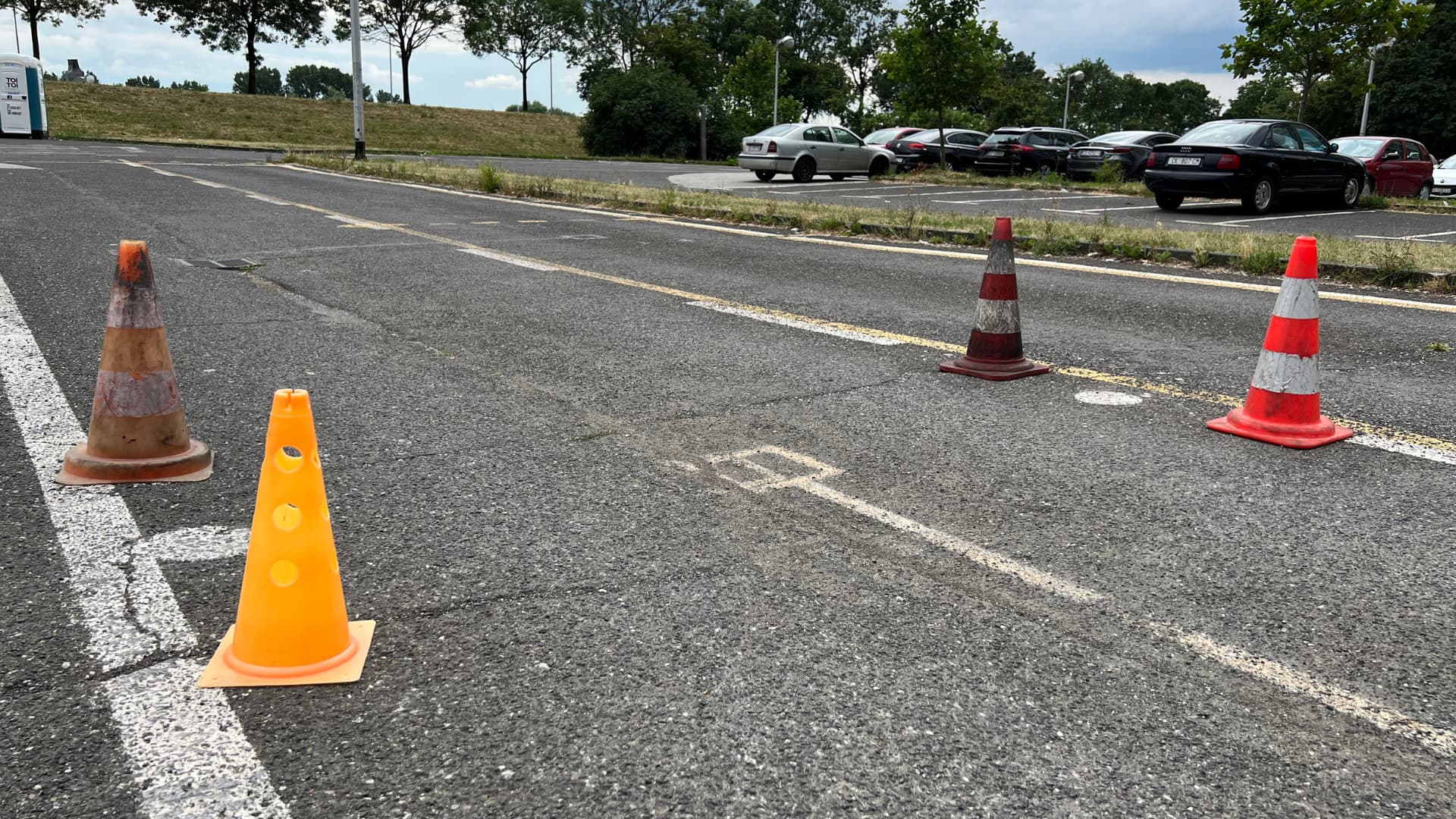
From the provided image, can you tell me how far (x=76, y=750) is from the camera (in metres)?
2.26

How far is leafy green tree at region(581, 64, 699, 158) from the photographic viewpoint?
4650 cm

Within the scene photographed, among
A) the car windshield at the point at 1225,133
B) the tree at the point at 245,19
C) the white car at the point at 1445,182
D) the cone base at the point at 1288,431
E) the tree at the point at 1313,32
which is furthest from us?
the tree at the point at 245,19

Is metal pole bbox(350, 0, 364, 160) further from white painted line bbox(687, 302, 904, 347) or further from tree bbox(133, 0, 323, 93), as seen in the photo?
tree bbox(133, 0, 323, 93)

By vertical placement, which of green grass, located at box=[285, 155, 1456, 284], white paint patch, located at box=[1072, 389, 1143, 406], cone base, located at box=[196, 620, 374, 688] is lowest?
cone base, located at box=[196, 620, 374, 688]

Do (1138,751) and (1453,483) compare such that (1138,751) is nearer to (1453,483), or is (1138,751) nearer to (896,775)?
(896,775)

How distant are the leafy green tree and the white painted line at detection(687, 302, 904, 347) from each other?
1578 inches

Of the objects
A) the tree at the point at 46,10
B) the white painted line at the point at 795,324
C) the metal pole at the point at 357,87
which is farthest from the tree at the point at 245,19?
the white painted line at the point at 795,324

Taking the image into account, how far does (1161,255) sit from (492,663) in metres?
9.43

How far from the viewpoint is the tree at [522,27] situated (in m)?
86.1

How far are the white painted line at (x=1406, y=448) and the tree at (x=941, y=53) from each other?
2489 centimetres

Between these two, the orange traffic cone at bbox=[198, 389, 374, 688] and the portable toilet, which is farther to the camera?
the portable toilet

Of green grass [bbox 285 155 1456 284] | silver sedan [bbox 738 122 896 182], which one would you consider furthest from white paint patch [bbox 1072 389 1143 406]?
silver sedan [bbox 738 122 896 182]

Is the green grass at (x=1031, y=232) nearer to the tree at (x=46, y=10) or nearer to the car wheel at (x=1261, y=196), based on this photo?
the car wheel at (x=1261, y=196)

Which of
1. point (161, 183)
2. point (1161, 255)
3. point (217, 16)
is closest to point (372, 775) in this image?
point (1161, 255)
